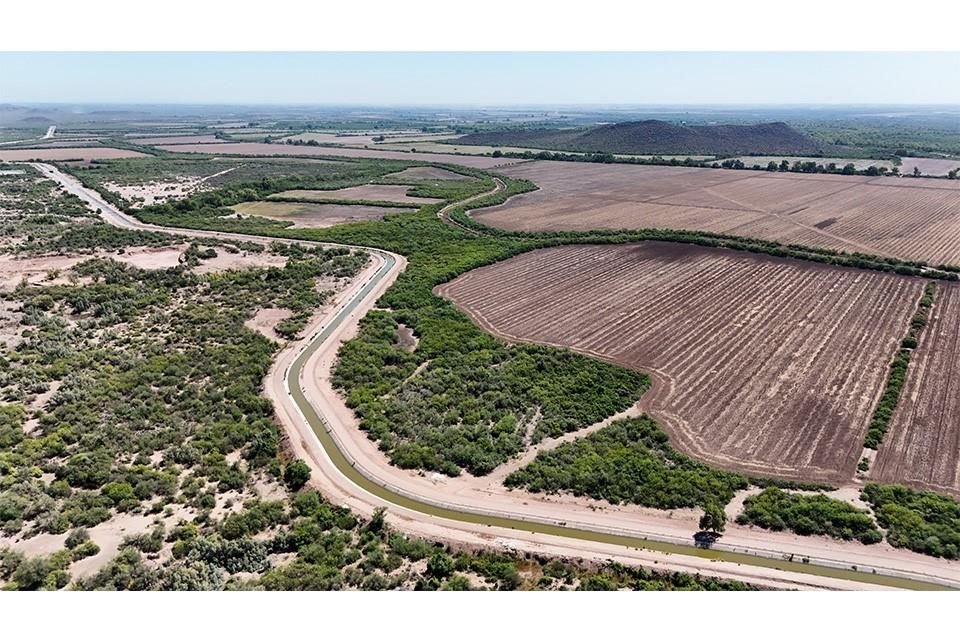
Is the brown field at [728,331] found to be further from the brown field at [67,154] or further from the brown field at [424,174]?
the brown field at [67,154]

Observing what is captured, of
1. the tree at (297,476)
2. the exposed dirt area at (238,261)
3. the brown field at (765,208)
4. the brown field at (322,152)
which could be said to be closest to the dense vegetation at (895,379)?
the brown field at (765,208)

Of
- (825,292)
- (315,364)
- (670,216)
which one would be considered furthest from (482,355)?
(670,216)

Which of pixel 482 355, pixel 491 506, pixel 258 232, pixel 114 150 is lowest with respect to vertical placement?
pixel 491 506

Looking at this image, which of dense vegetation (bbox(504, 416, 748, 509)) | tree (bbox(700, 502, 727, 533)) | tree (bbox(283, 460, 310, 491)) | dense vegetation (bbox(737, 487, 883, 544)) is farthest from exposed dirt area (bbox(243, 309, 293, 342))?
dense vegetation (bbox(737, 487, 883, 544))

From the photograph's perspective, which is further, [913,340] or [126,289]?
[126,289]

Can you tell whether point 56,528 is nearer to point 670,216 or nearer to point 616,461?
point 616,461

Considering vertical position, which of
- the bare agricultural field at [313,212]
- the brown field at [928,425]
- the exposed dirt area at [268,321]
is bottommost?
the brown field at [928,425]
